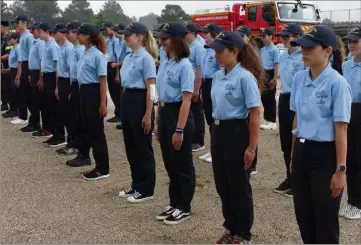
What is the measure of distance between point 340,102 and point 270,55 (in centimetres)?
588

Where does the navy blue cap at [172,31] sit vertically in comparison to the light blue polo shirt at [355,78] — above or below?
above

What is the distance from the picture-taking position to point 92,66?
5684 millimetres

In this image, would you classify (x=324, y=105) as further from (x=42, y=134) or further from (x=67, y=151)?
(x=42, y=134)

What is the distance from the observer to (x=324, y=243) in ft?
9.75

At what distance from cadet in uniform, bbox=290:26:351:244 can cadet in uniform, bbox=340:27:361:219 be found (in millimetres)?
1602

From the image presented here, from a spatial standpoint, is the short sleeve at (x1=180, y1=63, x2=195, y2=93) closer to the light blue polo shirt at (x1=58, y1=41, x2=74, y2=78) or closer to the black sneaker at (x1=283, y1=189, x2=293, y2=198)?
the black sneaker at (x1=283, y1=189, x2=293, y2=198)

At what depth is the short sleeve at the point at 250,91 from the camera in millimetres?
3479

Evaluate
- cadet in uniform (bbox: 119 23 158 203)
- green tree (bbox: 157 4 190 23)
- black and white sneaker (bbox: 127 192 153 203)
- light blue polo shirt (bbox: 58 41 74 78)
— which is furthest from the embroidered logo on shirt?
green tree (bbox: 157 4 190 23)

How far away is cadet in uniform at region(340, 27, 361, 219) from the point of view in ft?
14.5

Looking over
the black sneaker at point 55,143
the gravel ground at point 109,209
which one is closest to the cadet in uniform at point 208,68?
the gravel ground at point 109,209

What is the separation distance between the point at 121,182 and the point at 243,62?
275 centimetres

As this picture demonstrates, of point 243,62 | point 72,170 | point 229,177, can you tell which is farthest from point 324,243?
point 72,170

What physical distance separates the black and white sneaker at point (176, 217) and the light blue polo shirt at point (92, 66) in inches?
83.6

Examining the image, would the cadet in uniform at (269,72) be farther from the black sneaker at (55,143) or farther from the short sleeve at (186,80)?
the short sleeve at (186,80)
